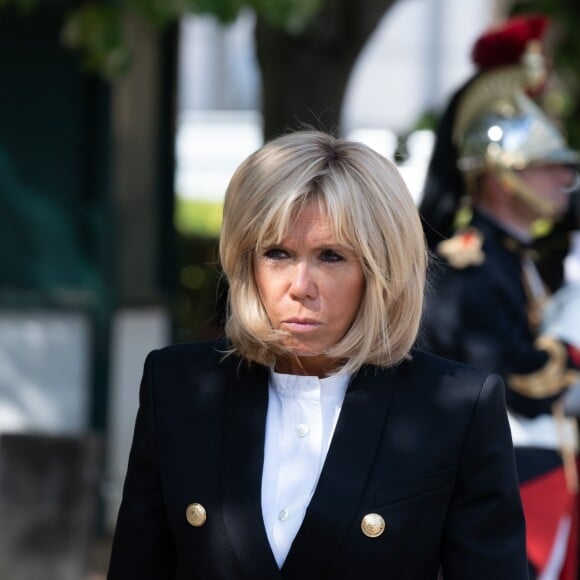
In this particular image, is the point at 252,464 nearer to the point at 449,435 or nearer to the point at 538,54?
the point at 449,435

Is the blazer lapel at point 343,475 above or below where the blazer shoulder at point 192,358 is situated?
below

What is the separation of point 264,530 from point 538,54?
10.3ft

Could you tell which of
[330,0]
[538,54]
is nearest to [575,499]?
[538,54]

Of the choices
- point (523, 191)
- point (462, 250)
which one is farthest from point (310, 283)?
point (523, 191)

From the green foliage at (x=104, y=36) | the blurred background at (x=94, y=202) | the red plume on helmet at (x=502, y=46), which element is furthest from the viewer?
the green foliage at (x=104, y=36)

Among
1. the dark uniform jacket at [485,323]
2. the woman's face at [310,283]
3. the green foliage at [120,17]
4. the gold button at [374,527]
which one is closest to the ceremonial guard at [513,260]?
the dark uniform jacket at [485,323]

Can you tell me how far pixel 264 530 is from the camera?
2.80 meters

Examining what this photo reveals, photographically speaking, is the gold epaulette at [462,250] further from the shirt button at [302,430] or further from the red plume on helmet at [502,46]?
the shirt button at [302,430]

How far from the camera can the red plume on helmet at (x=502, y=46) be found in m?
5.55

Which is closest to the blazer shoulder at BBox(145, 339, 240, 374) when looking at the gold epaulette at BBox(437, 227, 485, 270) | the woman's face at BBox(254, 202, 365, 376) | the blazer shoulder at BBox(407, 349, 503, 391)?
the woman's face at BBox(254, 202, 365, 376)

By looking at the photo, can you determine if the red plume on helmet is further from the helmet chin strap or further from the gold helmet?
the helmet chin strap

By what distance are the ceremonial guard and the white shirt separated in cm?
174

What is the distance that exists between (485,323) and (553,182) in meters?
0.75

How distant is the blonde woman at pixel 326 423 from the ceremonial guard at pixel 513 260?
175cm
